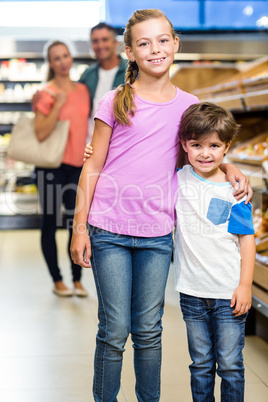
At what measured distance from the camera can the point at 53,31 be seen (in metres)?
7.33

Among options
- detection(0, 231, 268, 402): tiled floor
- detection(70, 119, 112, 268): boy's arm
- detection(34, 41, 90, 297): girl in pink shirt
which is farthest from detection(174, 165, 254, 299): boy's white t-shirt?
detection(34, 41, 90, 297): girl in pink shirt

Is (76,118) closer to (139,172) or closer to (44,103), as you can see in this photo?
(44,103)

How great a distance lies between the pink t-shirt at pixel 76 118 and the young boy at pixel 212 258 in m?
1.94

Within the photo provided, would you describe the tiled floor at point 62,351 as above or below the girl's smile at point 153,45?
below

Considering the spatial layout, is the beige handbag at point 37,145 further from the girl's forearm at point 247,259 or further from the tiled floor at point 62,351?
the girl's forearm at point 247,259

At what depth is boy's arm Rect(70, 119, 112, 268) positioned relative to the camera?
182 centimetres

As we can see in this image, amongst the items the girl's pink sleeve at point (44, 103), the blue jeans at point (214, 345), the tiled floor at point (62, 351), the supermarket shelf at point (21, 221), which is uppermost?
the girl's pink sleeve at point (44, 103)

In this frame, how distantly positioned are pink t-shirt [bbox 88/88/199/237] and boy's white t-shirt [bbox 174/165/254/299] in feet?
0.32

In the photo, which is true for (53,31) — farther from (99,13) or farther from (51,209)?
(51,209)

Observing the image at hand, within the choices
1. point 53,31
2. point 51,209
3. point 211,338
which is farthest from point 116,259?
point 53,31

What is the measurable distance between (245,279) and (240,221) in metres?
0.18

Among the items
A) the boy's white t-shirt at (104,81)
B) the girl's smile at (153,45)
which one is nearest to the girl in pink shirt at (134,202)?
the girl's smile at (153,45)

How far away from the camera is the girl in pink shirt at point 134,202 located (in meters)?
1.77

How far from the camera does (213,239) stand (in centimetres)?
180
